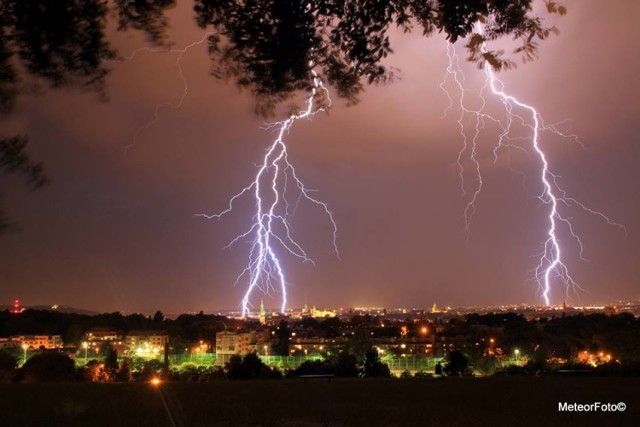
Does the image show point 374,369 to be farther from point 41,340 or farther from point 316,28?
point 41,340

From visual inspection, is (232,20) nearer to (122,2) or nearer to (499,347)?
(122,2)

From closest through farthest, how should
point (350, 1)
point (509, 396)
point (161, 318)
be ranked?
point (350, 1)
point (509, 396)
point (161, 318)

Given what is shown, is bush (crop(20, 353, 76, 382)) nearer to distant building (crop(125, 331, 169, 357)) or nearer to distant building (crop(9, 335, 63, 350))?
distant building (crop(125, 331, 169, 357))

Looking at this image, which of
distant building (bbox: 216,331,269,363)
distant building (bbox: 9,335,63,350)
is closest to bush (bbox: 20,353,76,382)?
distant building (bbox: 216,331,269,363)

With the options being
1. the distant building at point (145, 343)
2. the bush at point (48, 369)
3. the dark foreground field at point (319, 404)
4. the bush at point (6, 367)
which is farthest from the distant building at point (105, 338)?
the dark foreground field at point (319, 404)

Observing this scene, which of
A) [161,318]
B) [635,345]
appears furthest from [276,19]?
[161,318]

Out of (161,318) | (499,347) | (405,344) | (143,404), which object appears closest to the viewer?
(143,404)
